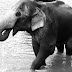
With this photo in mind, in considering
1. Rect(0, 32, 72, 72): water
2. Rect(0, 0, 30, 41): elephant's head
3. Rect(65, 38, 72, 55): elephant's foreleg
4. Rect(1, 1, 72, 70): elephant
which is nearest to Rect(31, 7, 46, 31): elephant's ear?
Rect(1, 1, 72, 70): elephant

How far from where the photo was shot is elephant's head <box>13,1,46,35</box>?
6.96m

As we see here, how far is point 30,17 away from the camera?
7.06m

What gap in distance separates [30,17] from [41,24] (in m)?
0.26

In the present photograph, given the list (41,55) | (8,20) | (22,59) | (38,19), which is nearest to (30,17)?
(38,19)

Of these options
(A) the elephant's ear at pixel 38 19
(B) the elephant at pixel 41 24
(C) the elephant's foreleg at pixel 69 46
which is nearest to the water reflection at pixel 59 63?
(C) the elephant's foreleg at pixel 69 46

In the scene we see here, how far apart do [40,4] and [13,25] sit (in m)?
0.79

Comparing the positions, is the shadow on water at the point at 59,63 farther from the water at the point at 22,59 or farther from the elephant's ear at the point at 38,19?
the elephant's ear at the point at 38,19

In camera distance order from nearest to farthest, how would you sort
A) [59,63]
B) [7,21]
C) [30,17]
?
[7,21], [30,17], [59,63]

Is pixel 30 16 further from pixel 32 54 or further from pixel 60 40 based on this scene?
pixel 32 54

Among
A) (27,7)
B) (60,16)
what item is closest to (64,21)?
(60,16)

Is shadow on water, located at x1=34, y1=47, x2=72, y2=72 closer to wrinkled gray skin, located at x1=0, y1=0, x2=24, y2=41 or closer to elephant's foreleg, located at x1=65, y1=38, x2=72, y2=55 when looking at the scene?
elephant's foreleg, located at x1=65, y1=38, x2=72, y2=55

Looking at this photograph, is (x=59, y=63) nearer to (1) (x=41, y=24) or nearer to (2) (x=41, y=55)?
(2) (x=41, y=55)

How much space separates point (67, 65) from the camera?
7.88 metres

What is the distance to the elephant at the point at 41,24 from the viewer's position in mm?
6938
